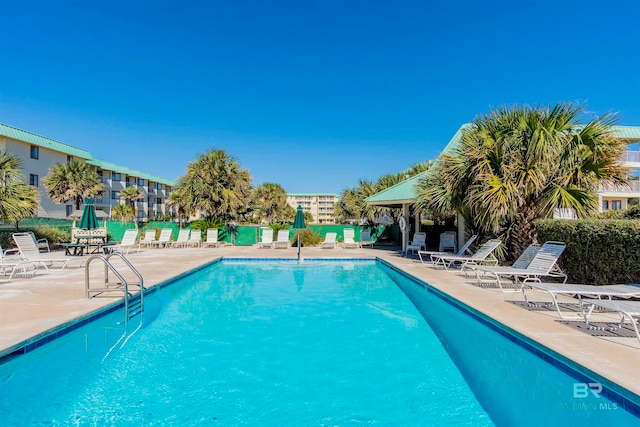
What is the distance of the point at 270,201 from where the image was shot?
2024 inches

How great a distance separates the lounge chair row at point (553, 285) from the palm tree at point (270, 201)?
134ft

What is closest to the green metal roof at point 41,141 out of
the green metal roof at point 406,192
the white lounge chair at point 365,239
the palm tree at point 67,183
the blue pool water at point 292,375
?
the palm tree at point 67,183

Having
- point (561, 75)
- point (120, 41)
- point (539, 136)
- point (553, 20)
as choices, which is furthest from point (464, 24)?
point (120, 41)

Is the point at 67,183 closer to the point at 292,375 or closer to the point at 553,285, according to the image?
the point at 292,375

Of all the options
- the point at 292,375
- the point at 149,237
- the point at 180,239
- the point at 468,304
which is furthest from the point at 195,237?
the point at 292,375

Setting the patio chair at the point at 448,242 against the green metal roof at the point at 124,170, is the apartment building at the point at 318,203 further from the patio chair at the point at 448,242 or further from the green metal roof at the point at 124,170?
the patio chair at the point at 448,242

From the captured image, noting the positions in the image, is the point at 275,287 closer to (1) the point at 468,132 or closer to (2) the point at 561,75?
(1) the point at 468,132

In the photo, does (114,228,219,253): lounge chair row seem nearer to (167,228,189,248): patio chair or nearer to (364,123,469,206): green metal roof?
(167,228,189,248): patio chair

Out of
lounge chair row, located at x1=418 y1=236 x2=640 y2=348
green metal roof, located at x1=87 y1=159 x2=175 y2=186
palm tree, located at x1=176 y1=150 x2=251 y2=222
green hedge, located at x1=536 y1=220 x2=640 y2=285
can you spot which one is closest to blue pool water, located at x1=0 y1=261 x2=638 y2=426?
lounge chair row, located at x1=418 y1=236 x2=640 y2=348

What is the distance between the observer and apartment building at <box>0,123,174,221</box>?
1063 inches

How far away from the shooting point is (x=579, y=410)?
131 inches

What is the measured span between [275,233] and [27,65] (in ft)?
47.4

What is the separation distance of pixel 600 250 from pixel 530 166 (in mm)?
2914

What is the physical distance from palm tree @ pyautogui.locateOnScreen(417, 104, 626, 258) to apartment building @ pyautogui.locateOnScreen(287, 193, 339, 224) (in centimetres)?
11210
